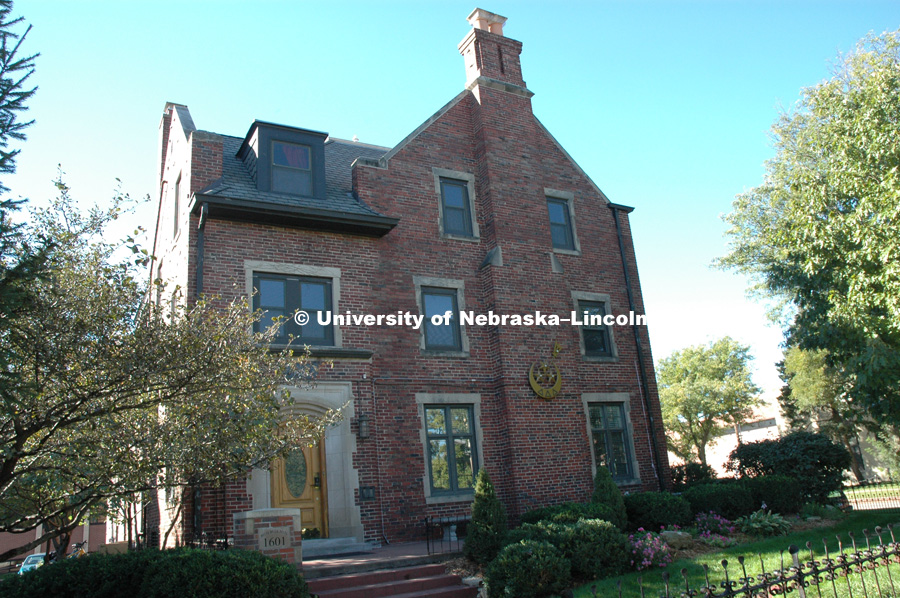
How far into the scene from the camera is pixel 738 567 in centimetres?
995

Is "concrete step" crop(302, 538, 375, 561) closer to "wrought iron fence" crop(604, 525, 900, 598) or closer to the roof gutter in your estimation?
"wrought iron fence" crop(604, 525, 900, 598)

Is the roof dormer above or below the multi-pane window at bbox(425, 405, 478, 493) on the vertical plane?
above

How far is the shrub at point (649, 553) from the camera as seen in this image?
10.6 metres

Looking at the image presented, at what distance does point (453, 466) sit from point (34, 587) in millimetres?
8605

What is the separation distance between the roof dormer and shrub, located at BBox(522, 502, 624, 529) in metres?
8.49

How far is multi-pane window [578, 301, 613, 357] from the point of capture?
698 inches

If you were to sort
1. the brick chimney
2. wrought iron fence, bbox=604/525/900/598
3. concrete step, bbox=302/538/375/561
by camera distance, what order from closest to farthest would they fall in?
wrought iron fence, bbox=604/525/900/598 < concrete step, bbox=302/538/375/561 < the brick chimney

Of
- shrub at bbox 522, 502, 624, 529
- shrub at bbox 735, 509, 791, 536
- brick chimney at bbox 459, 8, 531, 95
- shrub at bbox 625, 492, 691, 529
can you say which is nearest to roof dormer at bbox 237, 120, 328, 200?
brick chimney at bbox 459, 8, 531, 95

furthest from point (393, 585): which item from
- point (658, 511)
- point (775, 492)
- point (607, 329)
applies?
point (607, 329)

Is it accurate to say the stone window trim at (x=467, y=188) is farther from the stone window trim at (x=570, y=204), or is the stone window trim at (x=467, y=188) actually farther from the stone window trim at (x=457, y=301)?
the stone window trim at (x=570, y=204)

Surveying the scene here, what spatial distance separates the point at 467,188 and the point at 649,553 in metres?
10.2

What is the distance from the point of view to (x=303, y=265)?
1447 cm

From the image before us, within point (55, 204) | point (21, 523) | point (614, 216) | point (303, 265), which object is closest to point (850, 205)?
point (614, 216)

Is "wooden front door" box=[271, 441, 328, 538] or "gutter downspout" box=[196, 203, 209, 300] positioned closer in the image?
"wooden front door" box=[271, 441, 328, 538]
